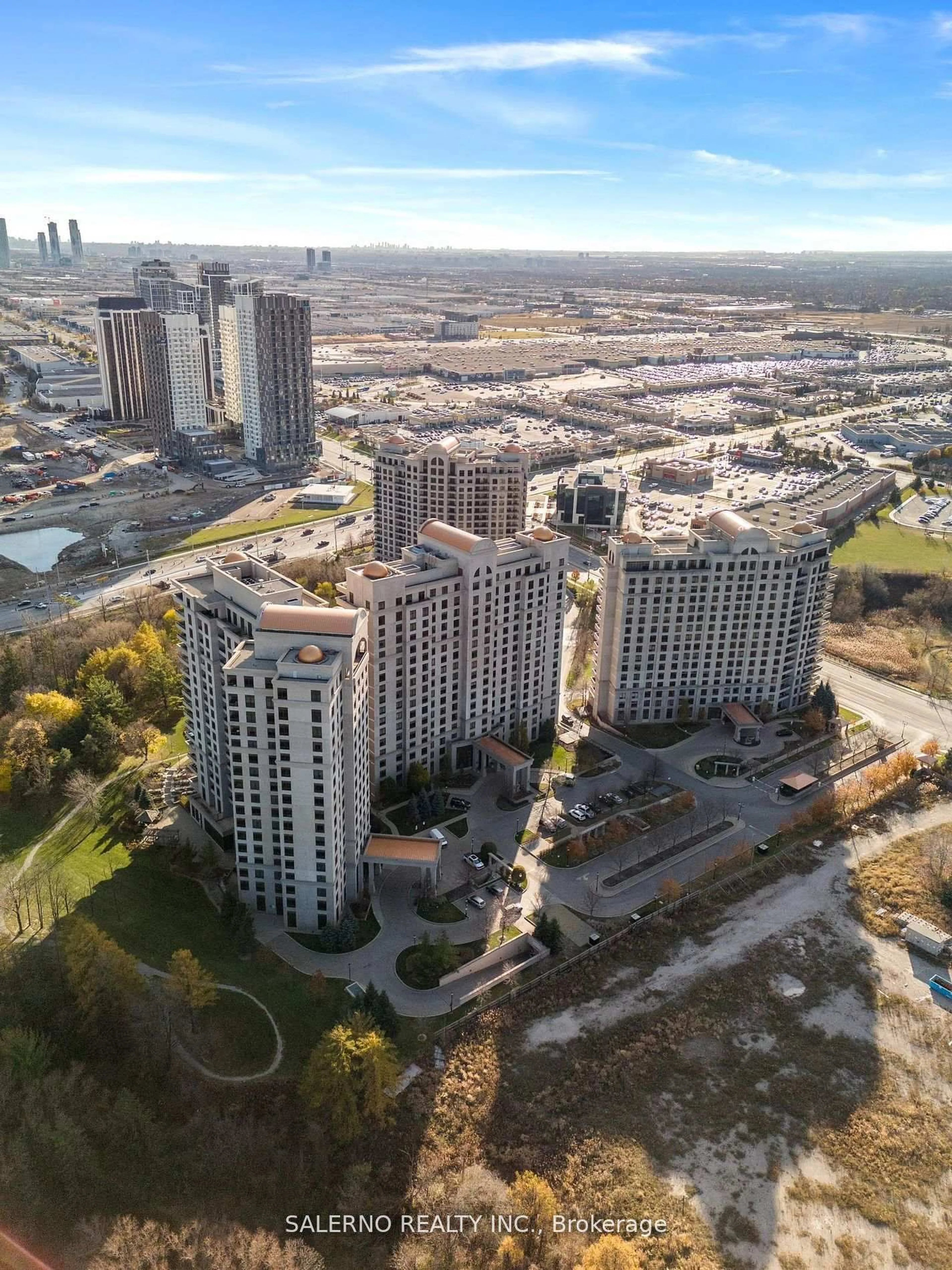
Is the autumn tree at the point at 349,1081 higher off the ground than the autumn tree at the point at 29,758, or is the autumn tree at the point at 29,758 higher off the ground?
the autumn tree at the point at 29,758

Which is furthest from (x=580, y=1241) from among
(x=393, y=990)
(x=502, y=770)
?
(x=502, y=770)

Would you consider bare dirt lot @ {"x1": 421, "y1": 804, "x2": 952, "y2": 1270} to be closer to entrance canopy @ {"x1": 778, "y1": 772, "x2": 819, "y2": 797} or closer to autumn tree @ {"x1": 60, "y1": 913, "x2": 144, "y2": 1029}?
entrance canopy @ {"x1": 778, "y1": 772, "x2": 819, "y2": 797}

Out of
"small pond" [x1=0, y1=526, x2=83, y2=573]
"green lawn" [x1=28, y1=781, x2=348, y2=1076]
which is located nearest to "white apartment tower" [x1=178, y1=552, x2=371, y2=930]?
"green lawn" [x1=28, y1=781, x2=348, y2=1076]

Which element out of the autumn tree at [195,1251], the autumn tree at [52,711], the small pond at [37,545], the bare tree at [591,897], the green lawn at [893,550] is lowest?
the bare tree at [591,897]

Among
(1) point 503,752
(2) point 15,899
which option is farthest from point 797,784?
(2) point 15,899

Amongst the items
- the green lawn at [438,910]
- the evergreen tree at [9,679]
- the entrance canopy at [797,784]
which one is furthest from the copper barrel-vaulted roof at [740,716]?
the evergreen tree at [9,679]

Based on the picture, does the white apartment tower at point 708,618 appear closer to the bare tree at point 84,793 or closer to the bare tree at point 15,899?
the bare tree at point 84,793

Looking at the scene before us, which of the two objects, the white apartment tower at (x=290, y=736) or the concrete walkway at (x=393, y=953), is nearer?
the white apartment tower at (x=290, y=736)
